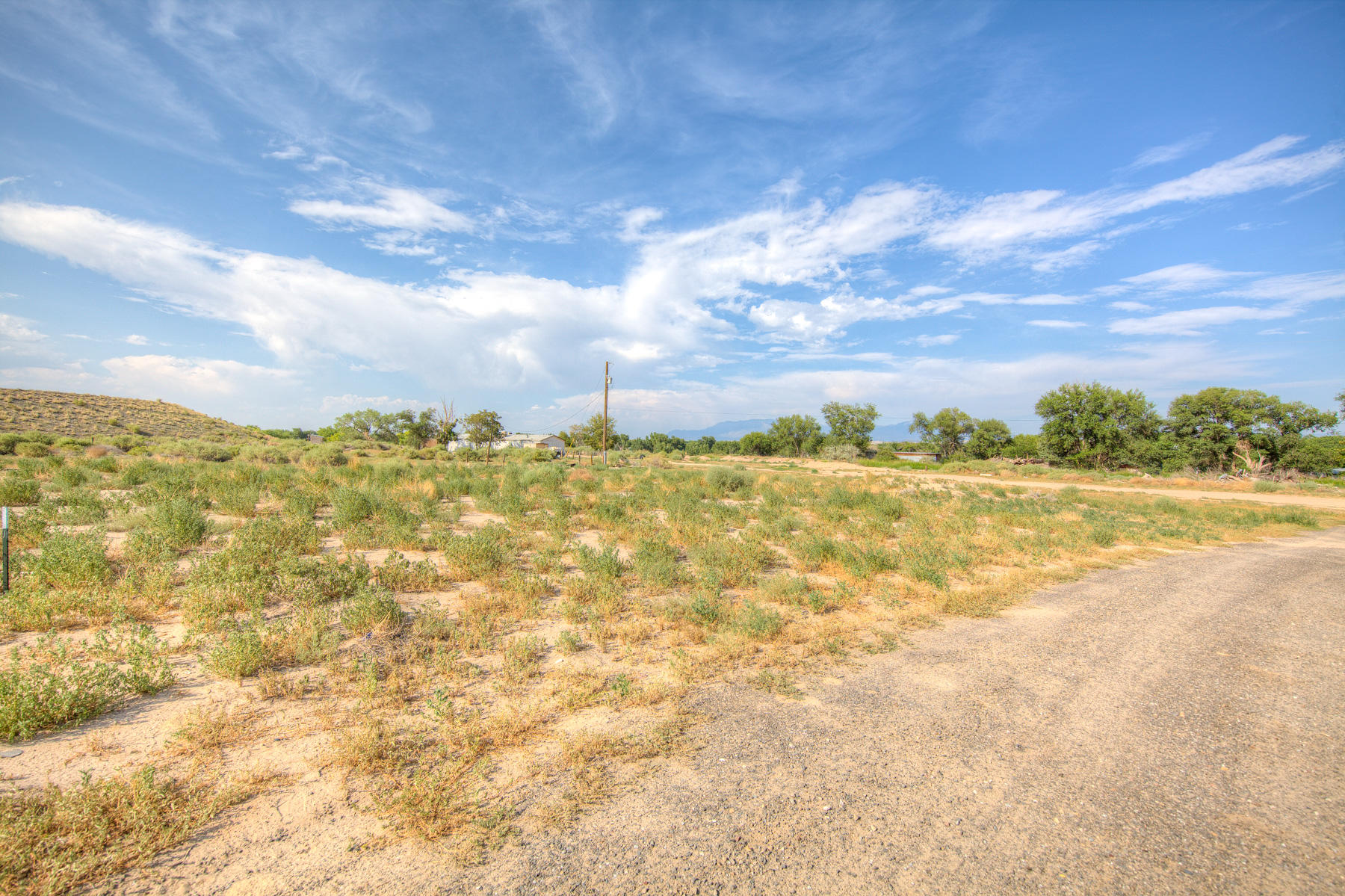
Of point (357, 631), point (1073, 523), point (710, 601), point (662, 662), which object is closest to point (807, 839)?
point (662, 662)

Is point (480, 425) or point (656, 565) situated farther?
point (480, 425)

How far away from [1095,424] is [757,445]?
170 feet

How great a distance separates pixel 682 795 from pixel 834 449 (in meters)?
79.3

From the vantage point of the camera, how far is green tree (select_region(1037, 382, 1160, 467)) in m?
54.8

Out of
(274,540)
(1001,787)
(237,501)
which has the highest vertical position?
(237,501)

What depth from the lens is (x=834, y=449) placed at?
7888cm

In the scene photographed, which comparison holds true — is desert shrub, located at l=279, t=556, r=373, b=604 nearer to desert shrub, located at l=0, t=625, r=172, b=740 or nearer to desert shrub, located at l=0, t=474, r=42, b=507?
desert shrub, located at l=0, t=625, r=172, b=740

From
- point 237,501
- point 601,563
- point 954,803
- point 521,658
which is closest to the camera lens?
point 954,803

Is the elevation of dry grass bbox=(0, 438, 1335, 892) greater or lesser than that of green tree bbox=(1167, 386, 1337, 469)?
lesser

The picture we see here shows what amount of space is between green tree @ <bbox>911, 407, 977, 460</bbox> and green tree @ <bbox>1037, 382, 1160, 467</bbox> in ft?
84.5

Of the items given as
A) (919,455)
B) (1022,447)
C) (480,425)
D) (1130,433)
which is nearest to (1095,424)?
(1130,433)

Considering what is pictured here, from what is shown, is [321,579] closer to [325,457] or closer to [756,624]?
[756,624]

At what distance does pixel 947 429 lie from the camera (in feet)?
287

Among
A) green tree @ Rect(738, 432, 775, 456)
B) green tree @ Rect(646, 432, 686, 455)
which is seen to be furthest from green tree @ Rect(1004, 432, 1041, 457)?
green tree @ Rect(646, 432, 686, 455)
